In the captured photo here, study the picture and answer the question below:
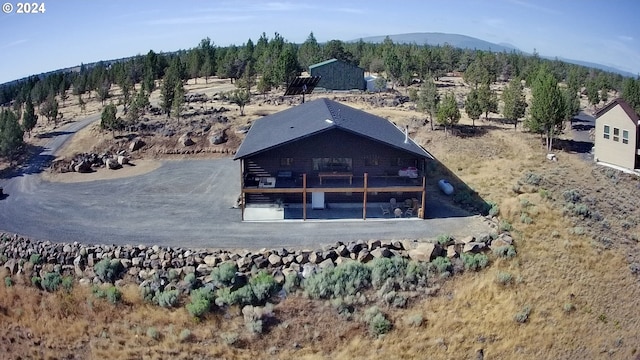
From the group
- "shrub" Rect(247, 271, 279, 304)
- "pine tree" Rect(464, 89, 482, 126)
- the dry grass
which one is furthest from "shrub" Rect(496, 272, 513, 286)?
"pine tree" Rect(464, 89, 482, 126)

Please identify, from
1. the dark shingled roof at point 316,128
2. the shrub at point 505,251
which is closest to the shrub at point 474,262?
the shrub at point 505,251

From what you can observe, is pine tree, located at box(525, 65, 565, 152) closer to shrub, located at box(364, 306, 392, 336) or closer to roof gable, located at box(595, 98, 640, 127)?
roof gable, located at box(595, 98, 640, 127)

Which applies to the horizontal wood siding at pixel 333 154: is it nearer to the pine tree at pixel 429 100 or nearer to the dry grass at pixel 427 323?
the dry grass at pixel 427 323

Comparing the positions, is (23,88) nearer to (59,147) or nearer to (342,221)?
(59,147)

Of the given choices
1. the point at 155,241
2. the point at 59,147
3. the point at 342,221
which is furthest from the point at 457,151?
the point at 59,147

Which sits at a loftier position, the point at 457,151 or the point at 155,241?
the point at 457,151

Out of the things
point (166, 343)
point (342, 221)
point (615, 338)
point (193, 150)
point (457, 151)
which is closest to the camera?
point (166, 343)
